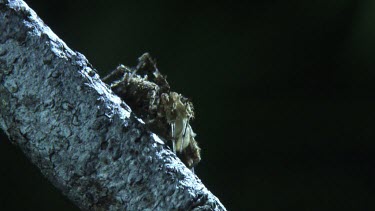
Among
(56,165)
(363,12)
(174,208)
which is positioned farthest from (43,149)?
(363,12)

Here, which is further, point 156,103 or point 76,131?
point 156,103

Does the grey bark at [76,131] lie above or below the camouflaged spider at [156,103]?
below

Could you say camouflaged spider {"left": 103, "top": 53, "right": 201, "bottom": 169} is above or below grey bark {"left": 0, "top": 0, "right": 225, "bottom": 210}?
above

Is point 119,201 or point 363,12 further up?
point 363,12

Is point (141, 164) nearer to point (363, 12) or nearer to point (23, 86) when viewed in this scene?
point (23, 86)
